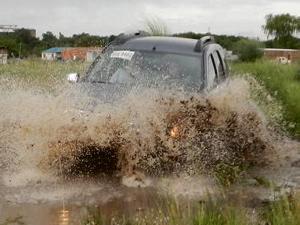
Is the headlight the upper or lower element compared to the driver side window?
lower

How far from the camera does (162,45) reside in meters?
9.40

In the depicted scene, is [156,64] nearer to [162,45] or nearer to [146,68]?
[146,68]

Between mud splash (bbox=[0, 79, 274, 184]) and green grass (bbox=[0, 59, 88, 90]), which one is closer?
mud splash (bbox=[0, 79, 274, 184])

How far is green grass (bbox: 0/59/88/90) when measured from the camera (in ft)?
35.3

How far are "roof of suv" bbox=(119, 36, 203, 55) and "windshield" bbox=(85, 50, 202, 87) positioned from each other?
12 cm

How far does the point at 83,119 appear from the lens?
7.52 meters

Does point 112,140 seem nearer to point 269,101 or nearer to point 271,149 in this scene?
point 271,149

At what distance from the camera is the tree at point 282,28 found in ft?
356

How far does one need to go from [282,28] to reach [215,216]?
361 feet

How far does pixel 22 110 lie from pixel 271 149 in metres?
3.75

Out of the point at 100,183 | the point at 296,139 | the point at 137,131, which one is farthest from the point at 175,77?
the point at 296,139

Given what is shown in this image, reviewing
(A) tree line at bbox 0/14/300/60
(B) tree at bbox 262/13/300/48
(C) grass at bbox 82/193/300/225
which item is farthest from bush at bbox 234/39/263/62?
(B) tree at bbox 262/13/300/48

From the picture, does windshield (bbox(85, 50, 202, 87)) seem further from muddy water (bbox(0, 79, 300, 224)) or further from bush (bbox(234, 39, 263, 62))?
bush (bbox(234, 39, 263, 62))

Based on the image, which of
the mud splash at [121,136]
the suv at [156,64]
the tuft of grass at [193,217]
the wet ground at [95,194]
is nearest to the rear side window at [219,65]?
the suv at [156,64]
